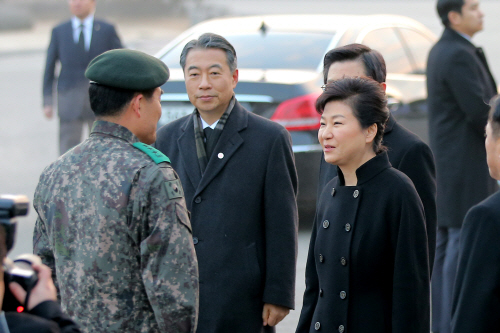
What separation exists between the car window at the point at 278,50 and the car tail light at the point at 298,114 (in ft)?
1.79

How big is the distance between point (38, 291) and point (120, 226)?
0.57 m

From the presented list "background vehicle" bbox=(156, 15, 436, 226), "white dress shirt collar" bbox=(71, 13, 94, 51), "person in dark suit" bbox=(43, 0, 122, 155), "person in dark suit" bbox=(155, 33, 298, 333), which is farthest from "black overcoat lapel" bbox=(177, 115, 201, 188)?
"white dress shirt collar" bbox=(71, 13, 94, 51)

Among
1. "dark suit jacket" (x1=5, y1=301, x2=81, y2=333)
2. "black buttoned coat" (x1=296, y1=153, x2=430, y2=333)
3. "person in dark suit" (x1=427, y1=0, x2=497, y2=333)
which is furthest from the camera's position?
"person in dark suit" (x1=427, y1=0, x2=497, y2=333)

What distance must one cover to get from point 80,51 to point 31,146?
3.22 metres

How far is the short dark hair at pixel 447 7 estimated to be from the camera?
5324mm

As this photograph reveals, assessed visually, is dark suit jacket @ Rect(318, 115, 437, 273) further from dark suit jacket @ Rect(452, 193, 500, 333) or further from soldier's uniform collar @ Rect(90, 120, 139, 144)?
soldier's uniform collar @ Rect(90, 120, 139, 144)

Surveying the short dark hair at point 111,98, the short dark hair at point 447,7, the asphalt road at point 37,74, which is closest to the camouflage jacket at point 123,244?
the short dark hair at point 111,98

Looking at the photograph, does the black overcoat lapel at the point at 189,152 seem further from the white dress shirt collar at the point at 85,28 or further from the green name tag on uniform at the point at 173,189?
the white dress shirt collar at the point at 85,28

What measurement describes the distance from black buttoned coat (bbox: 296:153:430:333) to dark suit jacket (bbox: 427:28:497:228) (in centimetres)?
233

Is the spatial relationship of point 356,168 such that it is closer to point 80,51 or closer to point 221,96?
point 221,96

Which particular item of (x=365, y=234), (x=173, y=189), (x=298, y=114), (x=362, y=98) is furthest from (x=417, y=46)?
(x=173, y=189)

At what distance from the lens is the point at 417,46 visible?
800 centimetres

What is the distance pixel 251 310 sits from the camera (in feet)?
11.5

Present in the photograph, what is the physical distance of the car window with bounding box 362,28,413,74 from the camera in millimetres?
7477
